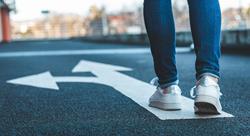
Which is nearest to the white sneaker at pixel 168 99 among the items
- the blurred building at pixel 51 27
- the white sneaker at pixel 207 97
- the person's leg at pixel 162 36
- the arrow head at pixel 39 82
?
the person's leg at pixel 162 36

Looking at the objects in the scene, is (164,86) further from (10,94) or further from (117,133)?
(10,94)

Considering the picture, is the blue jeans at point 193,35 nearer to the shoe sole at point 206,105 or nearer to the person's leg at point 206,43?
the person's leg at point 206,43

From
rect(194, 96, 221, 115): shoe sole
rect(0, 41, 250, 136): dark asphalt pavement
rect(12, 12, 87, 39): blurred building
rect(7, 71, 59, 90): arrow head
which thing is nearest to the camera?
rect(0, 41, 250, 136): dark asphalt pavement

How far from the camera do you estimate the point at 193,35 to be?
2027mm

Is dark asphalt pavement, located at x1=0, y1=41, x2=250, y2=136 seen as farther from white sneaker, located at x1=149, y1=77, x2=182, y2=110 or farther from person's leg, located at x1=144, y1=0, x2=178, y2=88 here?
person's leg, located at x1=144, y1=0, x2=178, y2=88

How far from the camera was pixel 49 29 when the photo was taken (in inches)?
2285

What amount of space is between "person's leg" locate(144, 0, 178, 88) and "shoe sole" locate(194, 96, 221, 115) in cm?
23

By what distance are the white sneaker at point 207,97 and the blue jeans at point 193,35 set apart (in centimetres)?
4

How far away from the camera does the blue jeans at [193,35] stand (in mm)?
1968

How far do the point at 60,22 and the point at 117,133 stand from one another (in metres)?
56.3

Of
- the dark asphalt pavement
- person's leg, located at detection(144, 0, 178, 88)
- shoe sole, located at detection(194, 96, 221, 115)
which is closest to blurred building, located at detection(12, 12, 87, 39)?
the dark asphalt pavement

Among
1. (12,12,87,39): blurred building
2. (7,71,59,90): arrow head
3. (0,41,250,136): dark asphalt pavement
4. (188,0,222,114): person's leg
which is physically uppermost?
(188,0,222,114): person's leg

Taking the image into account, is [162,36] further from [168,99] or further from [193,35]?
[168,99]

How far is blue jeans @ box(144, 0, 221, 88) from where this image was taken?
6.46 feet
